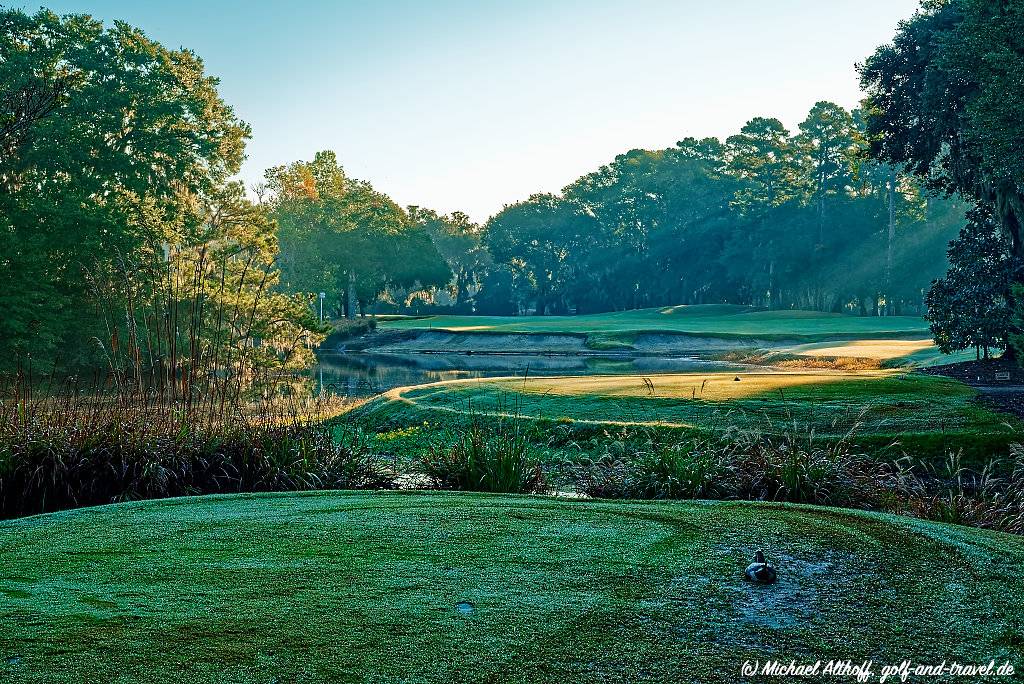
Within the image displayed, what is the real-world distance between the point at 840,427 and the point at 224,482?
30.6 ft

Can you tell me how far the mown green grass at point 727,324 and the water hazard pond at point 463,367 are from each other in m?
7.53

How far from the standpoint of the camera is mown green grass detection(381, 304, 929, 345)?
48500 mm

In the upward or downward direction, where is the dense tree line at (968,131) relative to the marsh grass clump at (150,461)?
upward

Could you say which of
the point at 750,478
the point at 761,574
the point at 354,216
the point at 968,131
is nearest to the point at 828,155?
the point at 354,216

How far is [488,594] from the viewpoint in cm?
474

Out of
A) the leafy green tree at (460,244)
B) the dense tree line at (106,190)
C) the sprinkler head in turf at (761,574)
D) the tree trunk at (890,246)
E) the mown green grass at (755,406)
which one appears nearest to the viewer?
the sprinkler head in turf at (761,574)

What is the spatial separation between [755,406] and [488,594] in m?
12.1

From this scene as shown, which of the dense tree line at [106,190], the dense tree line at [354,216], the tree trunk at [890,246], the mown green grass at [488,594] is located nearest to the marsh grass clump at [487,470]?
the mown green grass at [488,594]

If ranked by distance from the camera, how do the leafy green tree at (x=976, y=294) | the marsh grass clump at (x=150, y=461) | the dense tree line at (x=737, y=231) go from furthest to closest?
the dense tree line at (x=737, y=231)
the leafy green tree at (x=976, y=294)
the marsh grass clump at (x=150, y=461)

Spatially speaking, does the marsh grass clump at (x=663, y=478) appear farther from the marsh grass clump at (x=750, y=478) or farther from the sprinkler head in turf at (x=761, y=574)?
the sprinkler head in turf at (x=761, y=574)

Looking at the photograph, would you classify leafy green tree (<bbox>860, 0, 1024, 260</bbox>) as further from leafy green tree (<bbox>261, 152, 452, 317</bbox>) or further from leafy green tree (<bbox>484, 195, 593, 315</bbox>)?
leafy green tree (<bbox>484, 195, 593, 315</bbox>)

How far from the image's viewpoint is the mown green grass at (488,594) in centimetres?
381

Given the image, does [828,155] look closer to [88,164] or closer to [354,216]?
[354,216]

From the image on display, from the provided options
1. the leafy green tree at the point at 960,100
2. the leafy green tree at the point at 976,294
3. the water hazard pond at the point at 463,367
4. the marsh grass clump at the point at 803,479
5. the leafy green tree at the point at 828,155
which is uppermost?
the leafy green tree at the point at 828,155
